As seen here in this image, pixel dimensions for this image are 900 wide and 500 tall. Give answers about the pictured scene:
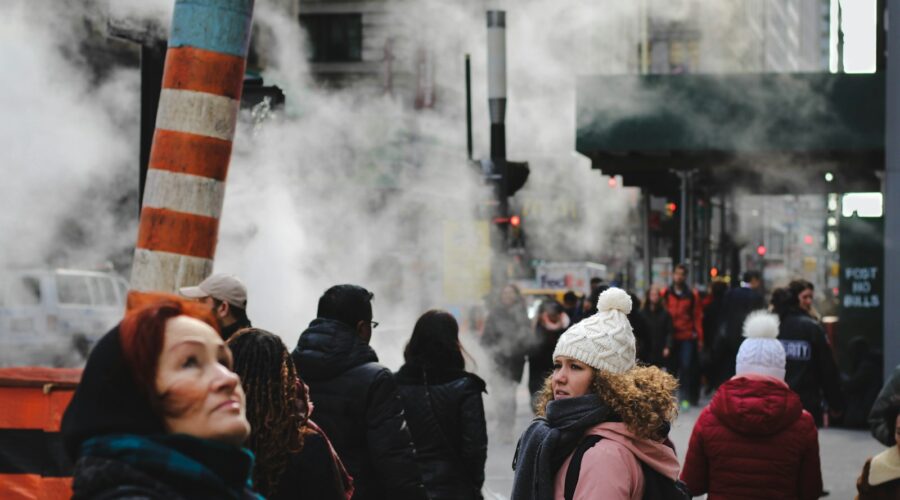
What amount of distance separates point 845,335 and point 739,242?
26.5 metres

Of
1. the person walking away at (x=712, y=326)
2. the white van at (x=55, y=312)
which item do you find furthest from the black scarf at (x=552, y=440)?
the white van at (x=55, y=312)

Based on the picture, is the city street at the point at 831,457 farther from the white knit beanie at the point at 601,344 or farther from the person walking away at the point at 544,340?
the white knit beanie at the point at 601,344

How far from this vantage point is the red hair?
6.30 ft

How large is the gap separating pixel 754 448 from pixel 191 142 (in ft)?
6.82

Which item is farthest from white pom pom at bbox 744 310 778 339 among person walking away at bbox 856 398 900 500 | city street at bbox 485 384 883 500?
city street at bbox 485 384 883 500

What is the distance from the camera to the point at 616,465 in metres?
3.16

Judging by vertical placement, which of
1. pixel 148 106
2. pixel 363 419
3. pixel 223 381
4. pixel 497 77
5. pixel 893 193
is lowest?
pixel 363 419

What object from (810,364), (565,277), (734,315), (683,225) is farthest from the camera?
(565,277)

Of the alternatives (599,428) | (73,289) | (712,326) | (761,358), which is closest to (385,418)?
(599,428)

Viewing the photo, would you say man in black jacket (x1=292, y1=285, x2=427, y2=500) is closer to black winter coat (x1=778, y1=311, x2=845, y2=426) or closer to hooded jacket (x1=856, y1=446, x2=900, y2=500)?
hooded jacket (x1=856, y1=446, x2=900, y2=500)

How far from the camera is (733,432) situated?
4.50m

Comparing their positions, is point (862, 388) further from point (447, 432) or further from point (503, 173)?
point (447, 432)

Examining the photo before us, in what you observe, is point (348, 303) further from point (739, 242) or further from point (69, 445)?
point (739, 242)

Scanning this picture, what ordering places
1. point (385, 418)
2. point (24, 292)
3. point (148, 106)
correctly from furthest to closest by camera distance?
point (24, 292) → point (148, 106) → point (385, 418)
